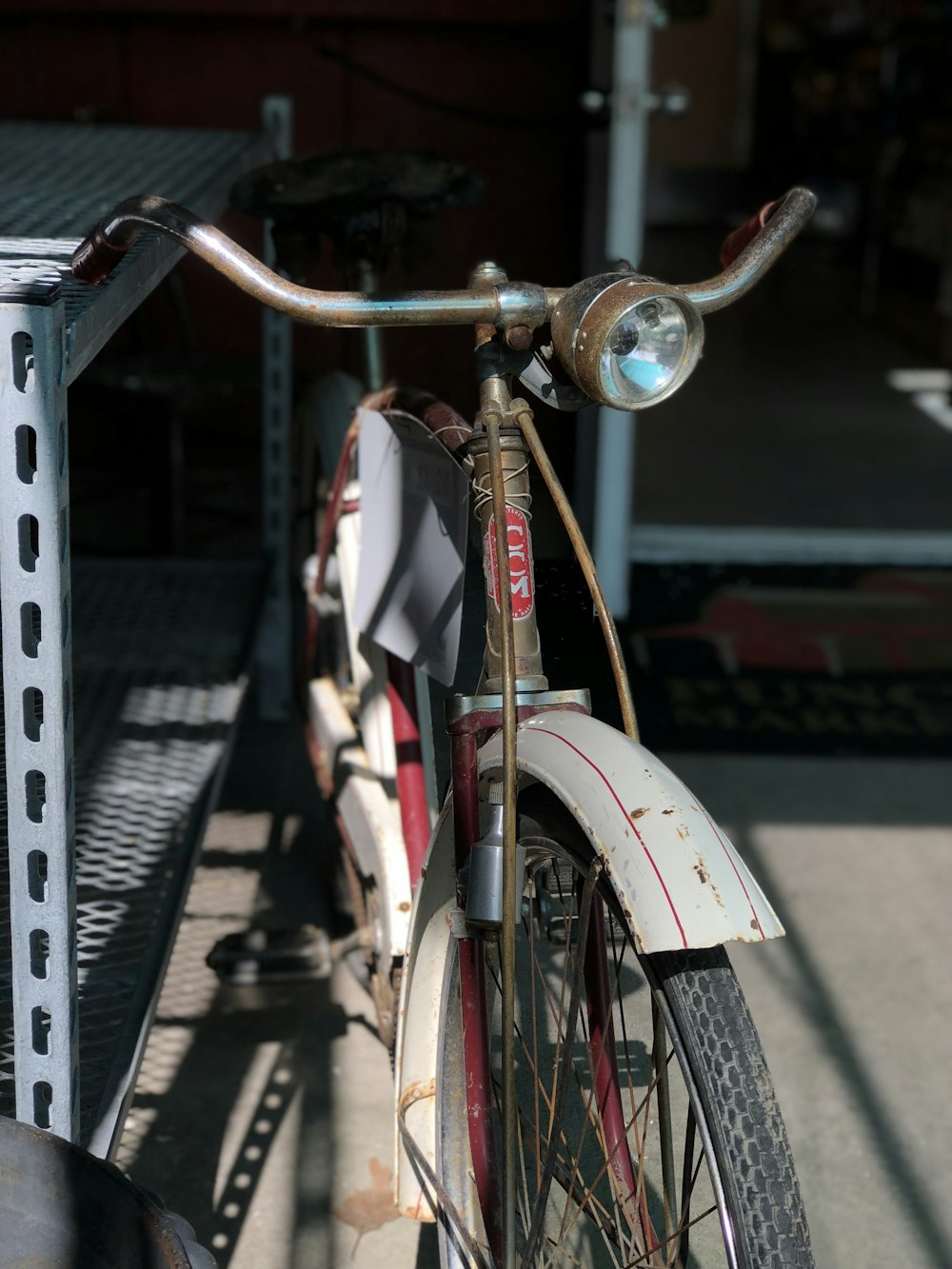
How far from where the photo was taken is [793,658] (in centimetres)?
351

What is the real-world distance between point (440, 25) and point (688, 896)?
3396mm

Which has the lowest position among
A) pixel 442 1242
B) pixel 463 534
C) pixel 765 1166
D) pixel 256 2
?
pixel 442 1242

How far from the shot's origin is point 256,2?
3.90 meters

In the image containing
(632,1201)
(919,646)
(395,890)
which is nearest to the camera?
(632,1201)

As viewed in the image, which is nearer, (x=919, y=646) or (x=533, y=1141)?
(x=533, y=1141)

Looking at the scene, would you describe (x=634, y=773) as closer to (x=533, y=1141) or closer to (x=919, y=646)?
(x=533, y=1141)

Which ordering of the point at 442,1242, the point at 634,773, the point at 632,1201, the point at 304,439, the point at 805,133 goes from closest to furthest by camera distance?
the point at 634,773
the point at 632,1201
the point at 442,1242
the point at 304,439
the point at 805,133

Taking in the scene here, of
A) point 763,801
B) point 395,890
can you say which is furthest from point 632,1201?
point 763,801

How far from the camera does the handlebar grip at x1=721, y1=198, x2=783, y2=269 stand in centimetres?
138

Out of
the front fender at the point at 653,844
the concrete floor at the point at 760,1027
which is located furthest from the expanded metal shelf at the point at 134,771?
the front fender at the point at 653,844

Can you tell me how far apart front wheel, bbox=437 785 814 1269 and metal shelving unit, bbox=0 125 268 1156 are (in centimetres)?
34

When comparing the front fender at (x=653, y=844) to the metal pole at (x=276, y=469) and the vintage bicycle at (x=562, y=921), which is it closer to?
the vintage bicycle at (x=562, y=921)

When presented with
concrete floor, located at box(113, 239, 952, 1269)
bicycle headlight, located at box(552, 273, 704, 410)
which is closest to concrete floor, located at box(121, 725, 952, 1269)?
concrete floor, located at box(113, 239, 952, 1269)

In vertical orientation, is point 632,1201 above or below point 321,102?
below
